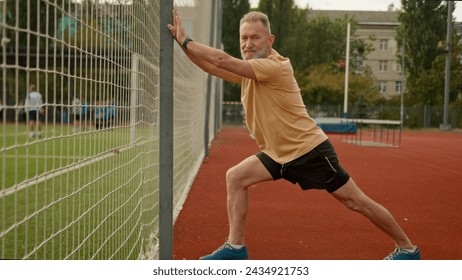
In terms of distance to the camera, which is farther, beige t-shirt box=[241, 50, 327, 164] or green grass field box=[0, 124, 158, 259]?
beige t-shirt box=[241, 50, 327, 164]

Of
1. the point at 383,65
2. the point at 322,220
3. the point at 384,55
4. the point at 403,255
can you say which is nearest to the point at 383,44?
the point at 384,55

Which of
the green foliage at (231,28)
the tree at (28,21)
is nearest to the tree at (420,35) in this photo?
the green foliage at (231,28)

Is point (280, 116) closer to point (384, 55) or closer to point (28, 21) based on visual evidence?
point (28, 21)

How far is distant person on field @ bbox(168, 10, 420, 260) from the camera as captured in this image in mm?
4141

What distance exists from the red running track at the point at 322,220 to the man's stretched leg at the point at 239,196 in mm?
534

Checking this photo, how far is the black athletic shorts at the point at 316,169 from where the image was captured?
4332mm

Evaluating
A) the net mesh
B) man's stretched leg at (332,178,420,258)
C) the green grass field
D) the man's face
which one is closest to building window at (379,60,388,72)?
the net mesh

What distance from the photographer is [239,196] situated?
14.7 ft

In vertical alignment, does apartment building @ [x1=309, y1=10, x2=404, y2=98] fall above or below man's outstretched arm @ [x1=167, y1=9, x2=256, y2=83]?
above

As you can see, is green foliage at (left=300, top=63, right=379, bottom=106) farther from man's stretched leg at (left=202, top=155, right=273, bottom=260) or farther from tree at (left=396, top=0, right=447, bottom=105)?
man's stretched leg at (left=202, top=155, right=273, bottom=260)

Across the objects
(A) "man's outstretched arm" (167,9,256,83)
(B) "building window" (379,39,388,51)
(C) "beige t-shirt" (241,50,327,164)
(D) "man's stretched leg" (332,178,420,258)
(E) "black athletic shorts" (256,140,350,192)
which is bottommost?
(D) "man's stretched leg" (332,178,420,258)

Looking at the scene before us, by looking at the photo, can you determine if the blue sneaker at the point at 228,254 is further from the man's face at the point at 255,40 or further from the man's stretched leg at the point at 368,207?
the man's face at the point at 255,40
